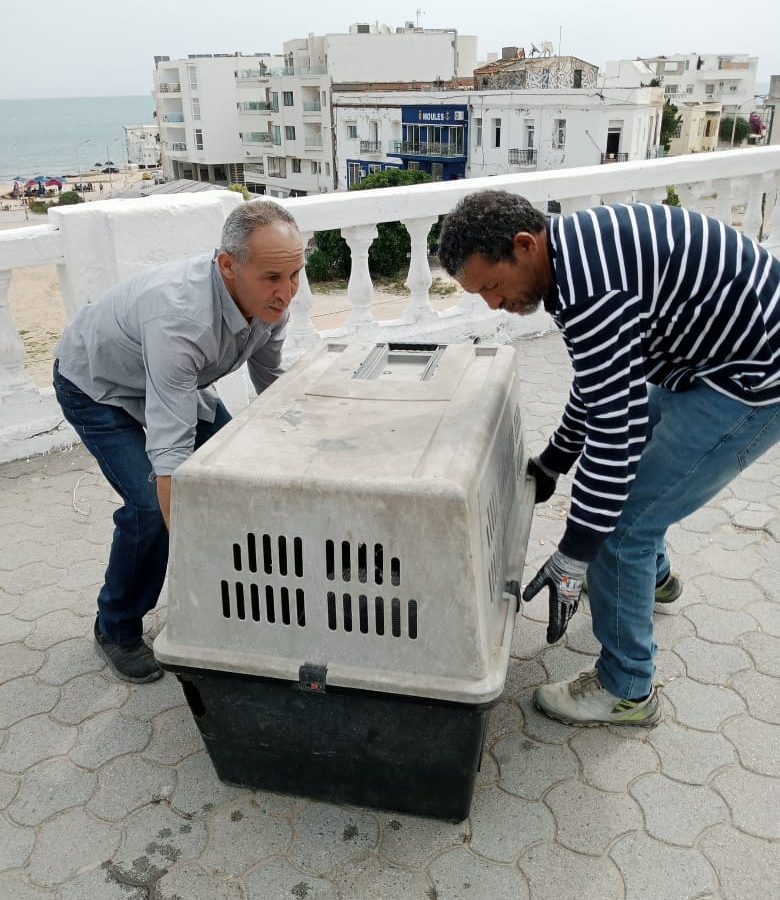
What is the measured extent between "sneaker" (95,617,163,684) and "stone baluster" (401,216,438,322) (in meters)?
3.06

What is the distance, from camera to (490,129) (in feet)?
122

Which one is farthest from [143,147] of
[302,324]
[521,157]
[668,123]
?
[302,324]

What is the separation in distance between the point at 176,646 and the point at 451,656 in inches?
27.3

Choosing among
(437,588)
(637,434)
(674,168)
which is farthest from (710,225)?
(674,168)

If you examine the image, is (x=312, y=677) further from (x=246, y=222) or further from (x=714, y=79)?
(x=714, y=79)

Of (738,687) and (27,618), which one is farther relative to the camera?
(27,618)

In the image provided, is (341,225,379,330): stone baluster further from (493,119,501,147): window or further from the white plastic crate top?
(493,119,501,147): window

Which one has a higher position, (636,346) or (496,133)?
(636,346)

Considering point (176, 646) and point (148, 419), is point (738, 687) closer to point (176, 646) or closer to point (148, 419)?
point (176, 646)

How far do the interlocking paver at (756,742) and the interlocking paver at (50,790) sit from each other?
1.90 metres

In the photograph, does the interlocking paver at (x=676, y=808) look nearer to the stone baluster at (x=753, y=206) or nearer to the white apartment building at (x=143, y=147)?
the stone baluster at (x=753, y=206)

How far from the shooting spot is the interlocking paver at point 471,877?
1.96 metres

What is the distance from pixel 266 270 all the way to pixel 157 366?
15.6 inches

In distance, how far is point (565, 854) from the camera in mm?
A: 2057
